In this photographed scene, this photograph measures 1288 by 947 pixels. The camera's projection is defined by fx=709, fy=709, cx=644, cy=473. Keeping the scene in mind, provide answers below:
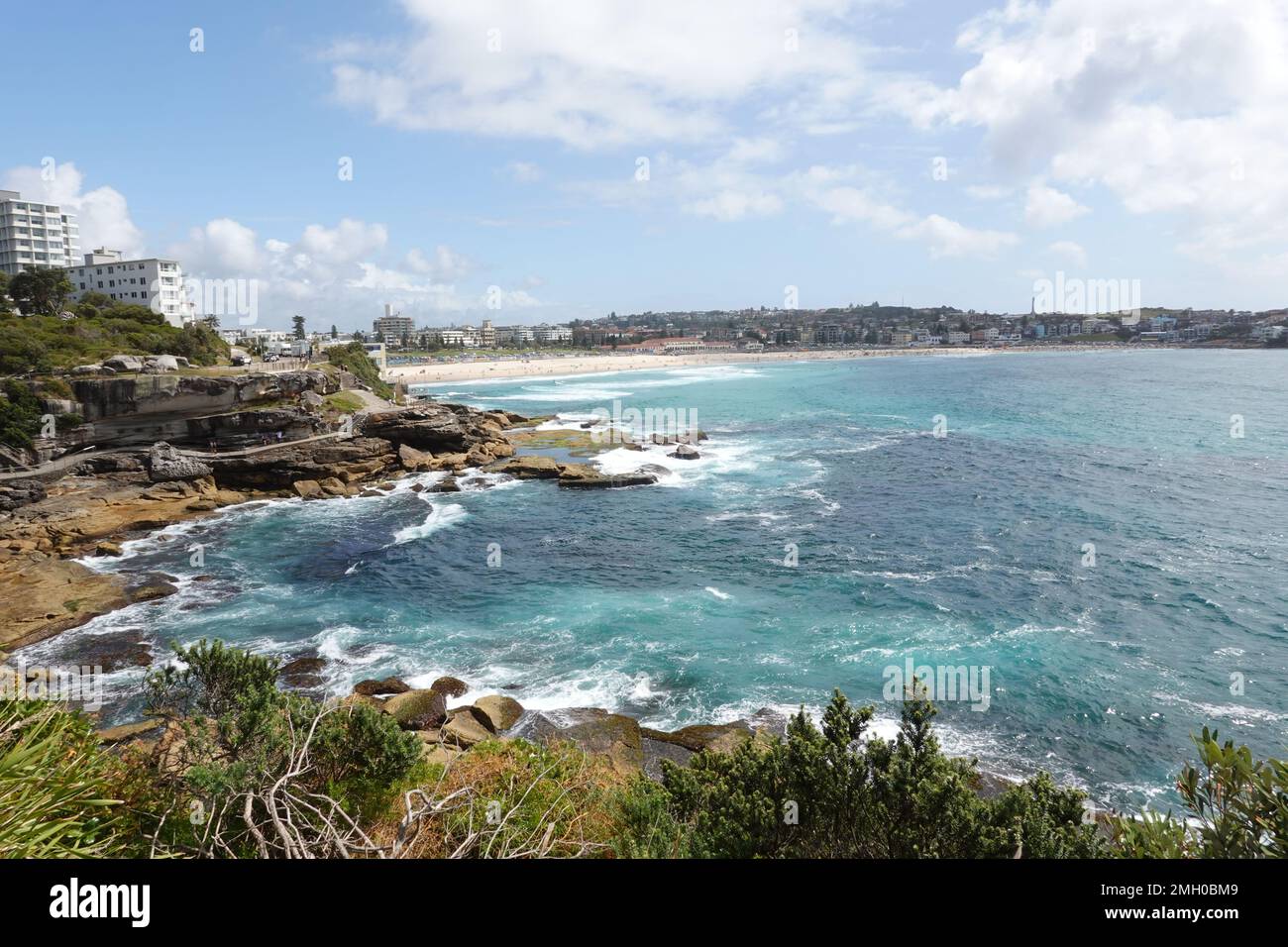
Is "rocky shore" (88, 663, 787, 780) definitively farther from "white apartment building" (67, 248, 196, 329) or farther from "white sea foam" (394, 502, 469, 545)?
"white apartment building" (67, 248, 196, 329)

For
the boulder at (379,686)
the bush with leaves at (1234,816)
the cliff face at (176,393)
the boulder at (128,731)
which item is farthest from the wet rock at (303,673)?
the cliff face at (176,393)

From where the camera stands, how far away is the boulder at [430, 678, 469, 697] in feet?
64.0

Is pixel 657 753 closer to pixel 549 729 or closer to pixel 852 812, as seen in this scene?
pixel 549 729

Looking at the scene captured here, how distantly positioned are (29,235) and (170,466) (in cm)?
8693

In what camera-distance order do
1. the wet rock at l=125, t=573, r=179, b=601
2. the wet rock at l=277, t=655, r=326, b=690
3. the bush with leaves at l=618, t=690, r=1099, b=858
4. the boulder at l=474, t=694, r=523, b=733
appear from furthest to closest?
the wet rock at l=125, t=573, r=179, b=601 → the wet rock at l=277, t=655, r=326, b=690 → the boulder at l=474, t=694, r=523, b=733 → the bush with leaves at l=618, t=690, r=1099, b=858

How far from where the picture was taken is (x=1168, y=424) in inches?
2431

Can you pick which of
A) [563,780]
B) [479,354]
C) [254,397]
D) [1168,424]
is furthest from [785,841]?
[479,354]

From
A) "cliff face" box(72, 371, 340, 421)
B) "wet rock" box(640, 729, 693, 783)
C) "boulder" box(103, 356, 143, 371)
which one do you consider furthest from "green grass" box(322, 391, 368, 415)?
"wet rock" box(640, 729, 693, 783)

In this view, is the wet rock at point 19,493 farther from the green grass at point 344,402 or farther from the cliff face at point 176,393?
the green grass at point 344,402

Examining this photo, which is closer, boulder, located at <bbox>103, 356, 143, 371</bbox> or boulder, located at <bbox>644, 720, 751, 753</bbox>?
boulder, located at <bbox>644, 720, 751, 753</bbox>

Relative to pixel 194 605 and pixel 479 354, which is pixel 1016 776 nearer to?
pixel 194 605

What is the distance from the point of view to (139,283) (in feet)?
264

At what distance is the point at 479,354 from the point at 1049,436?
162m

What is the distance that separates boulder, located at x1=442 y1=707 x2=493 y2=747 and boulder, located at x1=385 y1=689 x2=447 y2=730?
1.30ft
